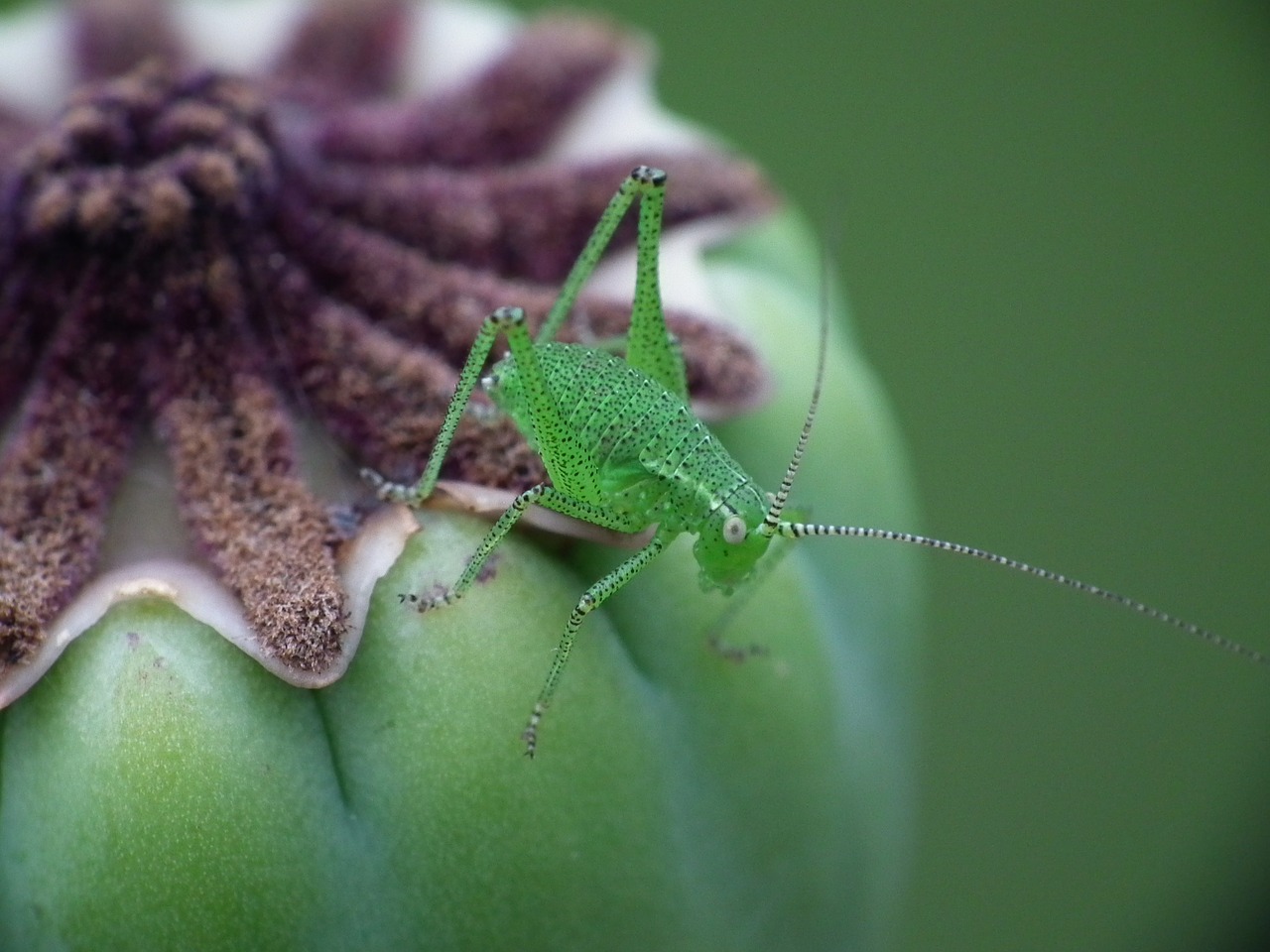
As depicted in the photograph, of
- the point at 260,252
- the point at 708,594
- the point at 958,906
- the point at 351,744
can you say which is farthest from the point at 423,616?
the point at 958,906

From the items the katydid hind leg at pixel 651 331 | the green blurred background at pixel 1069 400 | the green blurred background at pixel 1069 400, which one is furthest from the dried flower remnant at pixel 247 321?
the green blurred background at pixel 1069 400

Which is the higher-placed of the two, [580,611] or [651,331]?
[651,331]

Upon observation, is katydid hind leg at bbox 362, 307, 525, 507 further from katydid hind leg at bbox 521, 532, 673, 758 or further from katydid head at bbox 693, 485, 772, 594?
katydid head at bbox 693, 485, 772, 594

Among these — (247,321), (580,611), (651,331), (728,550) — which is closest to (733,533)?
(728,550)

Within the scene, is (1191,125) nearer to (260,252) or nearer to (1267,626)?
(1267,626)

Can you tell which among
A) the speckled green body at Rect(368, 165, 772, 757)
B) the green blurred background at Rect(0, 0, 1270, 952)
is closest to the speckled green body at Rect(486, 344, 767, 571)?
the speckled green body at Rect(368, 165, 772, 757)

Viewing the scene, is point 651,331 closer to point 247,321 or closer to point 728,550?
point 728,550

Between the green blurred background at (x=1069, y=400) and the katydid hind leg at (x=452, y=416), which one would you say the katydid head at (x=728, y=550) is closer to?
the katydid hind leg at (x=452, y=416)
